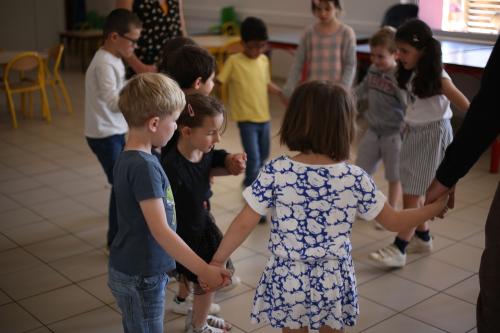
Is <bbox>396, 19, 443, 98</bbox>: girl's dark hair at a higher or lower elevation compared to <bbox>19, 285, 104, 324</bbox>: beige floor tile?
higher

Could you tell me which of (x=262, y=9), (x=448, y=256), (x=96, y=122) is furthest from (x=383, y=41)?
(x=262, y=9)

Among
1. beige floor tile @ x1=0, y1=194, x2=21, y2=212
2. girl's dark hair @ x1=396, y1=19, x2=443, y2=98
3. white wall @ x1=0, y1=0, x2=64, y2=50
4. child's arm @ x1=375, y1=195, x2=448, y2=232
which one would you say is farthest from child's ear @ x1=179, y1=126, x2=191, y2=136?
white wall @ x1=0, y1=0, x2=64, y2=50

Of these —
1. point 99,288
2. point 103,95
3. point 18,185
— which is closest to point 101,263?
point 99,288

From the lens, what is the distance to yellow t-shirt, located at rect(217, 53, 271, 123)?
4266 millimetres

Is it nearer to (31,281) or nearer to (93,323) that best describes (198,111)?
(93,323)

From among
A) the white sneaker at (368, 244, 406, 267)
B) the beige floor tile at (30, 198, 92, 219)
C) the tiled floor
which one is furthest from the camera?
the beige floor tile at (30, 198, 92, 219)

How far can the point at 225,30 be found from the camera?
961 centimetres

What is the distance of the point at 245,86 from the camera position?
4.27m

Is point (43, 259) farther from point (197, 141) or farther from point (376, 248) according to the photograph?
point (376, 248)

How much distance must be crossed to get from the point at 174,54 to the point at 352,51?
2.22m

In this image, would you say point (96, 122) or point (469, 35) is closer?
point (96, 122)

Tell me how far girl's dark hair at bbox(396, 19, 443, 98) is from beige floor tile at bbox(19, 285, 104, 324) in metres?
1.94

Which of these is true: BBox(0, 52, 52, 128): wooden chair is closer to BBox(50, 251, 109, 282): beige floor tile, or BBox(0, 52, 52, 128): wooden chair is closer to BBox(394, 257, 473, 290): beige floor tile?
BBox(50, 251, 109, 282): beige floor tile

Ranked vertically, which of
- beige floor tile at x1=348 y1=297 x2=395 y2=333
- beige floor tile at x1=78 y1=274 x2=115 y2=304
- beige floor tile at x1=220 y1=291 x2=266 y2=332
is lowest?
beige floor tile at x1=78 y1=274 x2=115 y2=304
